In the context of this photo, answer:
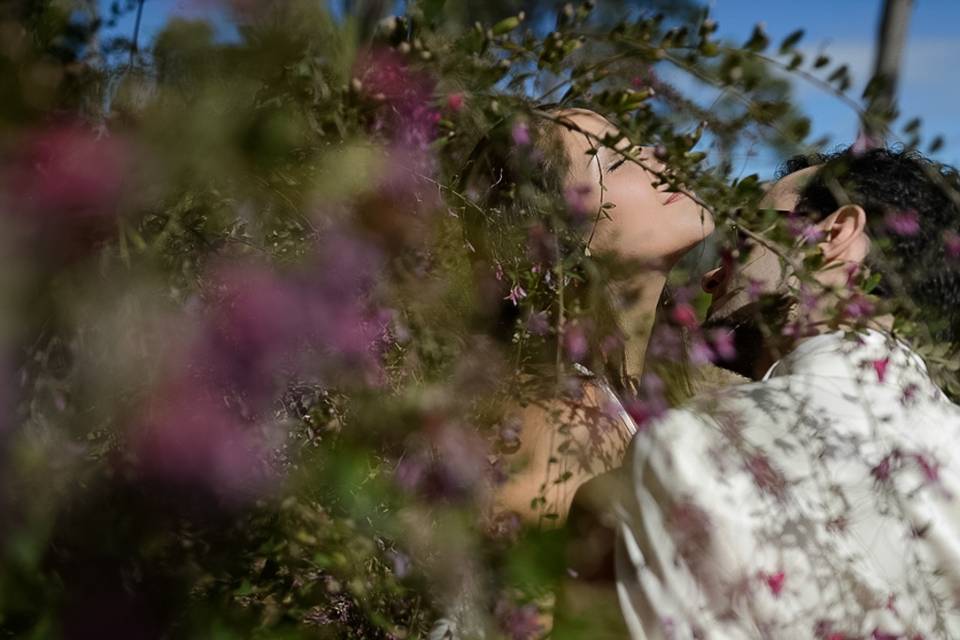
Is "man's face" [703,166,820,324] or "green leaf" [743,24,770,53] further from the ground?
"green leaf" [743,24,770,53]

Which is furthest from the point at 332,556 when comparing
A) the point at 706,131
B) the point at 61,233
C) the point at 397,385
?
the point at 706,131

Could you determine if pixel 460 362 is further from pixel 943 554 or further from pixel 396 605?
pixel 943 554

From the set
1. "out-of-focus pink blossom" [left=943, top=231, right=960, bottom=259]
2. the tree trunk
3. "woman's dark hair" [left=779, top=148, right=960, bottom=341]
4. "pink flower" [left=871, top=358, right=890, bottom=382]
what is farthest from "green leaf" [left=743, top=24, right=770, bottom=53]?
the tree trunk

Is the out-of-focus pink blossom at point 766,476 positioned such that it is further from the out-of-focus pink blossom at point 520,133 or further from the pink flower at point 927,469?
the out-of-focus pink blossom at point 520,133

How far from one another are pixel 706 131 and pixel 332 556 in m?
0.65

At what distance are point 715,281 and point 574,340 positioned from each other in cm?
59

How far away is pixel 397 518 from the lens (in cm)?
84

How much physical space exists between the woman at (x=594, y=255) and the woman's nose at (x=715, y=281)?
0.09 metres

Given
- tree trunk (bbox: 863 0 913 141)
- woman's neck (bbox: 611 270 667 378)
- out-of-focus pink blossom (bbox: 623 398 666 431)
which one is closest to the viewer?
out-of-focus pink blossom (bbox: 623 398 666 431)

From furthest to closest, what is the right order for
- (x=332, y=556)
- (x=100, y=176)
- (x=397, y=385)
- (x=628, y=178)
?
(x=628, y=178), (x=397, y=385), (x=332, y=556), (x=100, y=176)

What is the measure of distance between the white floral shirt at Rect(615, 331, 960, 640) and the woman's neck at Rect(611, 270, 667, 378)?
12.0 inches

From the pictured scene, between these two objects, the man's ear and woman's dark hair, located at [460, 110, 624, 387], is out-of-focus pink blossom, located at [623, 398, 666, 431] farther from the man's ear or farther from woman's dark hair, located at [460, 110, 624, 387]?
the man's ear

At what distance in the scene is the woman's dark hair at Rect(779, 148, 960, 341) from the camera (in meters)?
1.51

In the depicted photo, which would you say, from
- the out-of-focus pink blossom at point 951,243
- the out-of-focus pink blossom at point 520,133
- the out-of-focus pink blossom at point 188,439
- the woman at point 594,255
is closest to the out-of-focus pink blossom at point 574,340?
the woman at point 594,255
